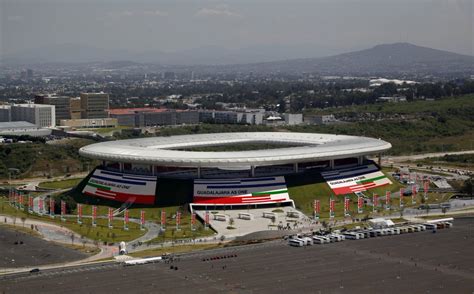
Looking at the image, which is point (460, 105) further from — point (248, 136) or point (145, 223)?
point (145, 223)

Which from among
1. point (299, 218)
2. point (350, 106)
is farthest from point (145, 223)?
point (350, 106)

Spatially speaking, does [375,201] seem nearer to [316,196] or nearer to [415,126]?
[316,196]

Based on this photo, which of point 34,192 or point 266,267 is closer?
point 266,267

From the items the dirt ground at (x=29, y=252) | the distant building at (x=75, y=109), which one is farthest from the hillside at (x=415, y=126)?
the dirt ground at (x=29, y=252)

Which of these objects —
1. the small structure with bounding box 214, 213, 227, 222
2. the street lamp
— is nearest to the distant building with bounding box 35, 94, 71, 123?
the street lamp

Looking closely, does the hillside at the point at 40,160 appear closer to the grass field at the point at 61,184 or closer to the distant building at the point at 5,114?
the grass field at the point at 61,184
